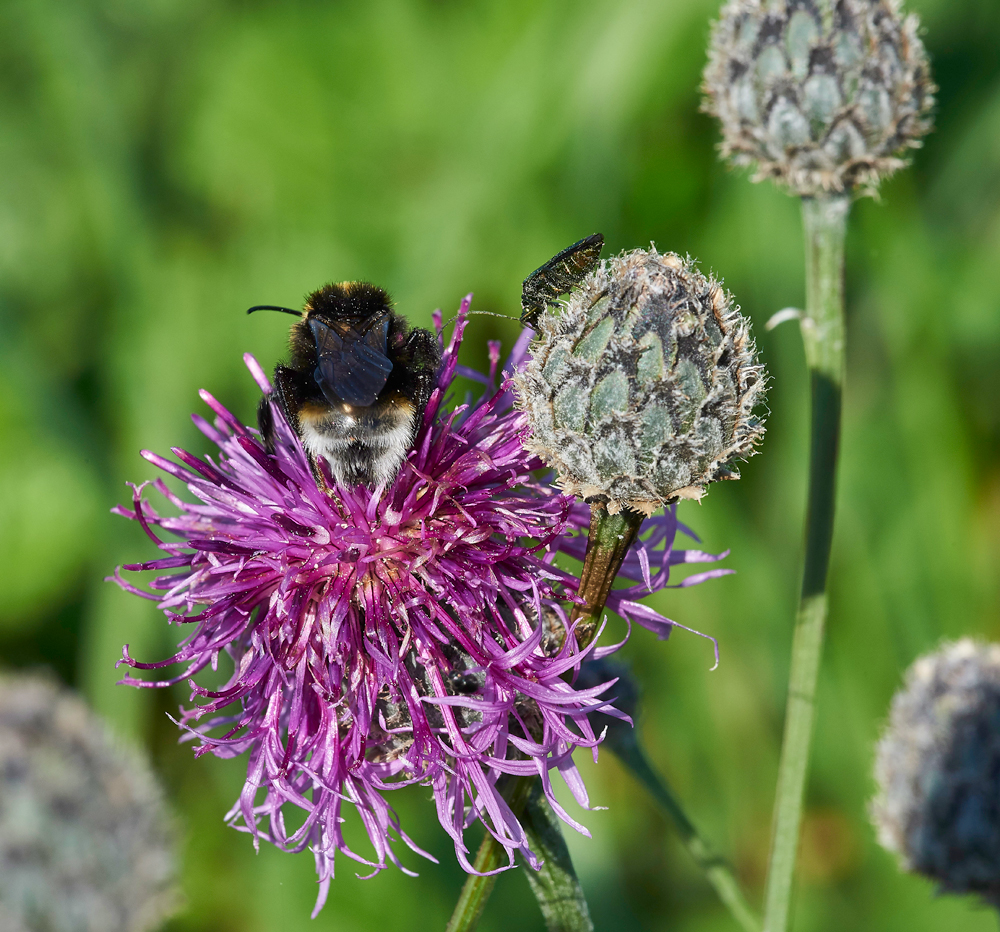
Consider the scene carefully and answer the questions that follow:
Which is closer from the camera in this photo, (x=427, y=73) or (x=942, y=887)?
(x=942, y=887)

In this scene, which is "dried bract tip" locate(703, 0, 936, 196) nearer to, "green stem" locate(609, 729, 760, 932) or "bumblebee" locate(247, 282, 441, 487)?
"bumblebee" locate(247, 282, 441, 487)

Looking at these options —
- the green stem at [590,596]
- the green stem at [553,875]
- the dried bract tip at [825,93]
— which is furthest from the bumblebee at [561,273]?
the green stem at [553,875]

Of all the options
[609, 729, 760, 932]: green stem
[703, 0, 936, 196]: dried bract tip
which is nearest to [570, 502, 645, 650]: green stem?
[609, 729, 760, 932]: green stem

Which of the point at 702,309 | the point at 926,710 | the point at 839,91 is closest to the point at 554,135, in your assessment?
the point at 839,91

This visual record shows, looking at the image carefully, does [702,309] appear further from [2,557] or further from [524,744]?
[2,557]

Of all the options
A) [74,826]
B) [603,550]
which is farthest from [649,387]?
[74,826]

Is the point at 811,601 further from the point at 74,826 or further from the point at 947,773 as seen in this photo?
the point at 74,826
